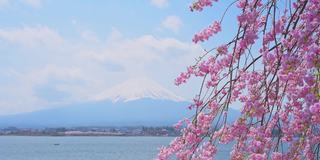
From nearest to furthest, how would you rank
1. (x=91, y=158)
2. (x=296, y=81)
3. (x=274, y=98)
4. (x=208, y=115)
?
1. (x=296, y=81)
2. (x=274, y=98)
3. (x=208, y=115)
4. (x=91, y=158)

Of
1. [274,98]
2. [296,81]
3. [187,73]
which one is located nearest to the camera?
[296,81]

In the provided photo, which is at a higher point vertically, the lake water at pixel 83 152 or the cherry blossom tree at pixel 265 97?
the lake water at pixel 83 152

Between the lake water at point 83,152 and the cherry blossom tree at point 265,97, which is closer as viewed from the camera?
the cherry blossom tree at point 265,97

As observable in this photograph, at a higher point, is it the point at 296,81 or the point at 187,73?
the point at 187,73

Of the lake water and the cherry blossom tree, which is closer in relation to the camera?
the cherry blossom tree

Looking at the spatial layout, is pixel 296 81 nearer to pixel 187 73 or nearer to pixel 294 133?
pixel 294 133

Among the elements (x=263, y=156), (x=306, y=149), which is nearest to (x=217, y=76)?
(x=306, y=149)

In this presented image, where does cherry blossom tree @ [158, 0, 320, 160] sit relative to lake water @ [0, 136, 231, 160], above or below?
below

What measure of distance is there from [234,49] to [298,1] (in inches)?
17.7

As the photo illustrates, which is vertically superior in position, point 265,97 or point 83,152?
point 83,152

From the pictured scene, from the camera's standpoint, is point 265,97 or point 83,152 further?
point 83,152

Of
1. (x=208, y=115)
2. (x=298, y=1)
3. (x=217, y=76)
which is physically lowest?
(x=208, y=115)

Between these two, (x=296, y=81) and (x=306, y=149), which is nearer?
(x=296, y=81)

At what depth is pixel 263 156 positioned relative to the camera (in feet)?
8.52
